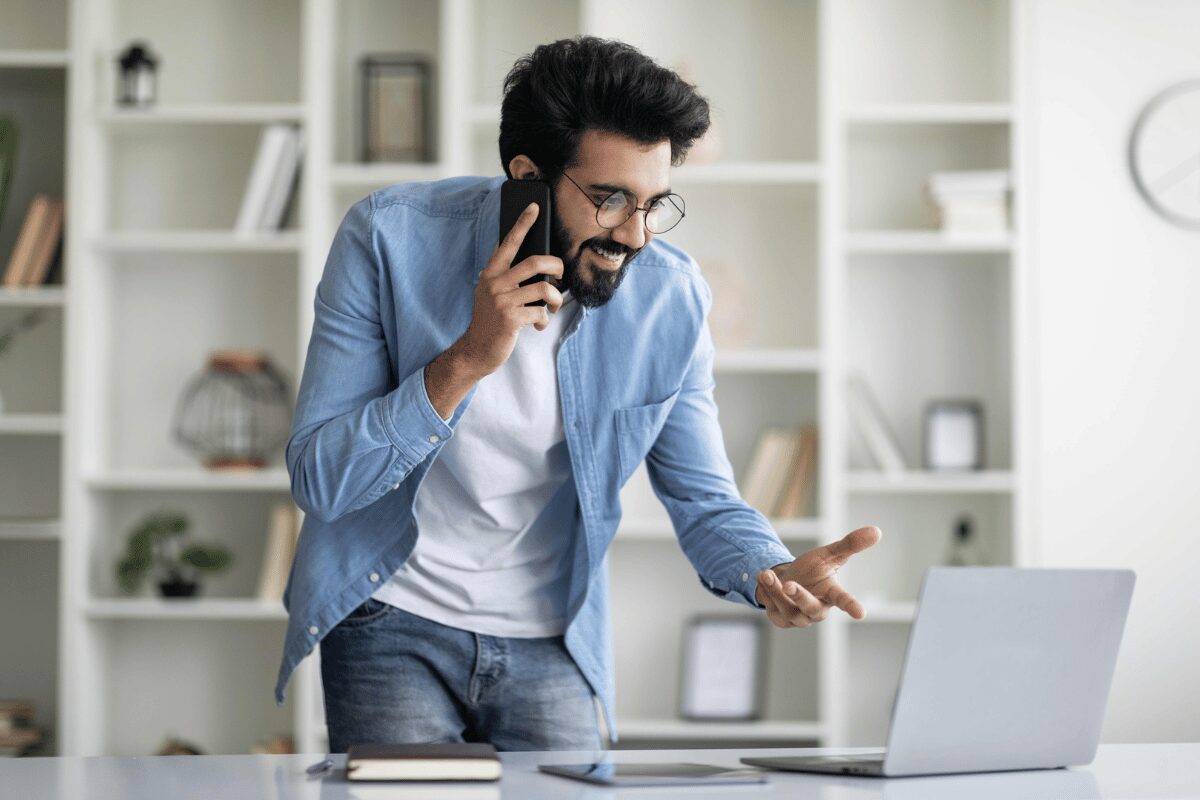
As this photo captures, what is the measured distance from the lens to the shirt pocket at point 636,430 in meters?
1.62

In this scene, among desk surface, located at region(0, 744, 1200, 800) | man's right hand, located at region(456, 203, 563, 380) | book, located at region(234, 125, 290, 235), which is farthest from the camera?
book, located at region(234, 125, 290, 235)

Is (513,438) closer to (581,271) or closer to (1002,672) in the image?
(581,271)

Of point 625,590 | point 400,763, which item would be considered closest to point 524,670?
point 400,763

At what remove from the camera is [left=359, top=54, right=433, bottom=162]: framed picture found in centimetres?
326

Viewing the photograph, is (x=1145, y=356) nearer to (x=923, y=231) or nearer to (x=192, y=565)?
(x=923, y=231)

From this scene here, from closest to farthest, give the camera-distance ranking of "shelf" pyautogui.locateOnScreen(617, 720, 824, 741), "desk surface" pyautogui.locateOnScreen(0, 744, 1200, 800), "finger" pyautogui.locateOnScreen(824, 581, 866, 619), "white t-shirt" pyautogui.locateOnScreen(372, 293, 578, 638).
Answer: "desk surface" pyautogui.locateOnScreen(0, 744, 1200, 800) → "finger" pyautogui.locateOnScreen(824, 581, 866, 619) → "white t-shirt" pyautogui.locateOnScreen(372, 293, 578, 638) → "shelf" pyautogui.locateOnScreen(617, 720, 824, 741)

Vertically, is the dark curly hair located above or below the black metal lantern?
above

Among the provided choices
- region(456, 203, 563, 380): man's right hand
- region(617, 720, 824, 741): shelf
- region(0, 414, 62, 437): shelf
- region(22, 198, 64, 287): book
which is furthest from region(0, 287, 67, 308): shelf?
region(456, 203, 563, 380): man's right hand

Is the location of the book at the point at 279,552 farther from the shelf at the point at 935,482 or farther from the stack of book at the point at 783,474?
the shelf at the point at 935,482

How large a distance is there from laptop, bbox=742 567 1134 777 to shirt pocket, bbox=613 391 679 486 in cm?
48

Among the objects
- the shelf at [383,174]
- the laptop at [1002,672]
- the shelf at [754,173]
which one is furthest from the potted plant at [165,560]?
the laptop at [1002,672]

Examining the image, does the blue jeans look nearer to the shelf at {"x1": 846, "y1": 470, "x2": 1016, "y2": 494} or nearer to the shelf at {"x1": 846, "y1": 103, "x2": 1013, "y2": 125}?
the shelf at {"x1": 846, "y1": 470, "x2": 1016, "y2": 494}

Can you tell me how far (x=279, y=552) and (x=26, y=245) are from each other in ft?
3.23

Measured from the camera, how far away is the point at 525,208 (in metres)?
1.44
